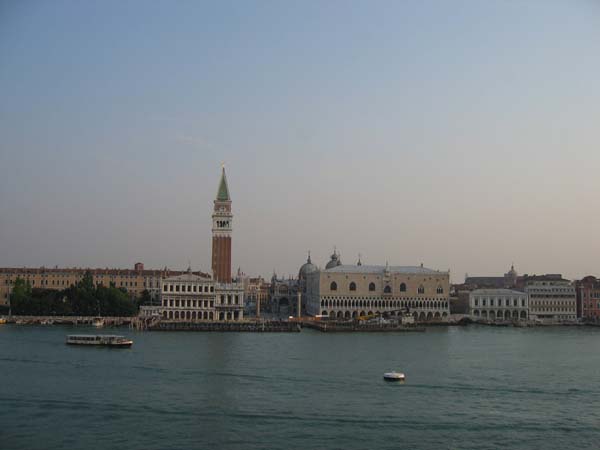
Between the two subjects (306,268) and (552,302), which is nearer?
(552,302)

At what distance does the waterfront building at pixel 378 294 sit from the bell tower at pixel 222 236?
6.80 metres

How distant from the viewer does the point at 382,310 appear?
5128 cm

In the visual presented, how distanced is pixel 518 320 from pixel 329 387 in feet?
113

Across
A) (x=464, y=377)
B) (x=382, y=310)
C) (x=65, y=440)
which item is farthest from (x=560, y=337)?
(x=65, y=440)

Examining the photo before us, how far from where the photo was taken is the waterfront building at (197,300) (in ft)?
146

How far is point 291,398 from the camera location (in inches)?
681

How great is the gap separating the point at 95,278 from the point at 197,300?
1522cm

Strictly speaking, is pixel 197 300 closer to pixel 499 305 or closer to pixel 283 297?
pixel 499 305

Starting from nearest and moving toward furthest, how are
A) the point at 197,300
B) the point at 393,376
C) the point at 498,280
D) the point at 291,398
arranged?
the point at 291,398 → the point at 393,376 → the point at 197,300 → the point at 498,280

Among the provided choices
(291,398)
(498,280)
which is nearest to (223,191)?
(291,398)

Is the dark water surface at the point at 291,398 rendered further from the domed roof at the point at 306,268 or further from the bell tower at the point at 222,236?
the domed roof at the point at 306,268

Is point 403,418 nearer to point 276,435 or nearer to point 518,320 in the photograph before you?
point 276,435

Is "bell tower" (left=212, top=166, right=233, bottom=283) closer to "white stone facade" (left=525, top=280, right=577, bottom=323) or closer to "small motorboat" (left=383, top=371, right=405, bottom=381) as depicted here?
"white stone facade" (left=525, top=280, right=577, bottom=323)

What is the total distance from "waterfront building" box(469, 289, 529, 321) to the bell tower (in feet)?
57.9
